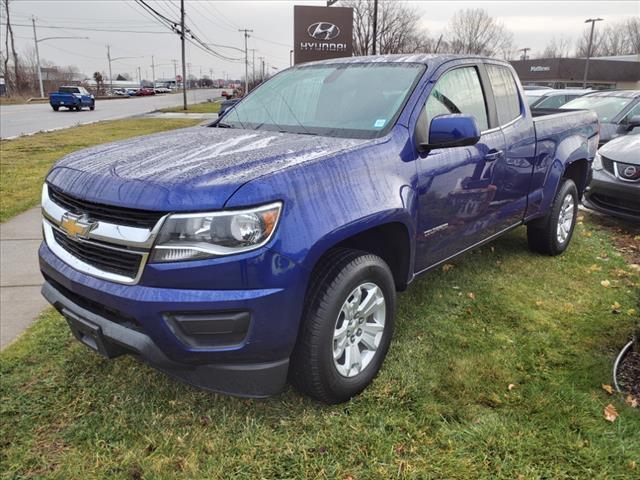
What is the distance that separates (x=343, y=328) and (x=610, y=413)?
146 centimetres

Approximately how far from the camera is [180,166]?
7.88 feet

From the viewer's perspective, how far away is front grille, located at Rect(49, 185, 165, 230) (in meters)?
2.17

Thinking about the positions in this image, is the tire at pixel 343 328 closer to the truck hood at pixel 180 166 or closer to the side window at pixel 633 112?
the truck hood at pixel 180 166

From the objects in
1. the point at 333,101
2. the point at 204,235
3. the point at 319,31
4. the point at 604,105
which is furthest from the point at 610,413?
the point at 319,31

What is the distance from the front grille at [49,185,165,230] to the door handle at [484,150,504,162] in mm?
2404

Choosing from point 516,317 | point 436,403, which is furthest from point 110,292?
point 516,317

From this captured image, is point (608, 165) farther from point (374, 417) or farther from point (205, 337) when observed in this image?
point (205, 337)

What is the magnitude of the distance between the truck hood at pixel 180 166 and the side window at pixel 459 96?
0.80m

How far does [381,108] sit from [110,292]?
1.89 m

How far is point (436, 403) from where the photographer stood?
9.11 ft

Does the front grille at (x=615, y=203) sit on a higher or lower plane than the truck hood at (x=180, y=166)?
lower

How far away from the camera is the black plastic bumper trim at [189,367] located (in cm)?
225

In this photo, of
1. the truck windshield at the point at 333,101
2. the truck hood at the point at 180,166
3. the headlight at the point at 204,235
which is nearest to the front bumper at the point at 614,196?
the truck windshield at the point at 333,101

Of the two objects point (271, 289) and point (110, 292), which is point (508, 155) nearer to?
point (271, 289)
